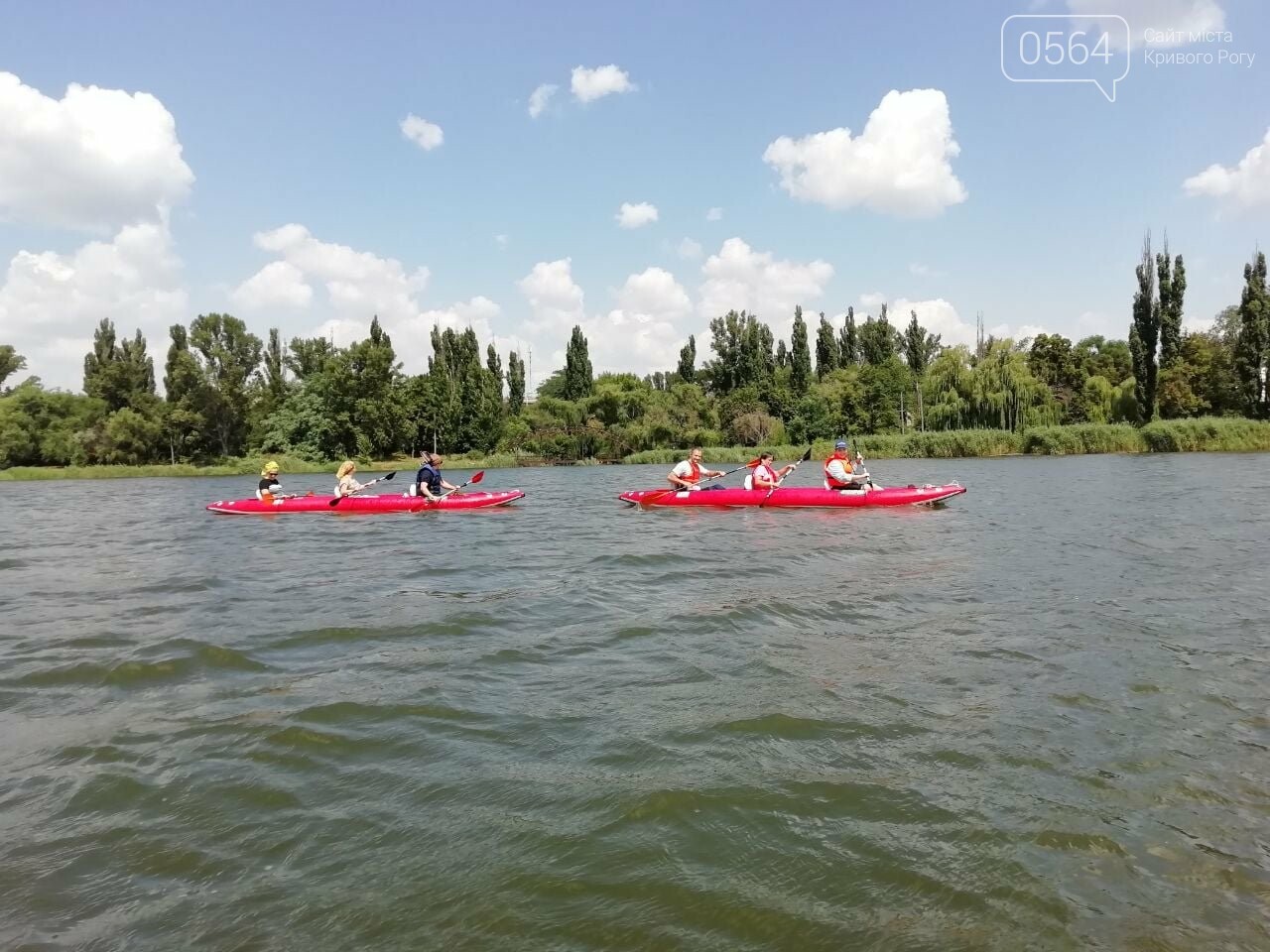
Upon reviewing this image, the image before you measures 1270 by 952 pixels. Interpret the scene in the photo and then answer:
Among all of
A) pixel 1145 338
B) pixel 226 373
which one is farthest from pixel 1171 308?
pixel 226 373

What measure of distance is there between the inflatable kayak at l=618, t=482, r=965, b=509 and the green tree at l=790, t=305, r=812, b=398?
43741 millimetres

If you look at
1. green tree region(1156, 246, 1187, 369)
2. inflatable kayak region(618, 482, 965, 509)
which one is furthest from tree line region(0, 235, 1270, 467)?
inflatable kayak region(618, 482, 965, 509)

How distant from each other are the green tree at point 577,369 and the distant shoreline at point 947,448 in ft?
40.0

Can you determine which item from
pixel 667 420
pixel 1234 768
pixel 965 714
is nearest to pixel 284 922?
pixel 965 714

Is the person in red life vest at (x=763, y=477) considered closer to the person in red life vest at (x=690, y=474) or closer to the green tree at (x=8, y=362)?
the person in red life vest at (x=690, y=474)

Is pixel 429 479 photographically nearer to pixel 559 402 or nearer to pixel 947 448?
pixel 947 448

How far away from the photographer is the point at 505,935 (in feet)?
8.88

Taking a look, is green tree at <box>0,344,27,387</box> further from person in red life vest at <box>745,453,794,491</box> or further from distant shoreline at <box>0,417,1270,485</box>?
person in red life vest at <box>745,453,794,491</box>

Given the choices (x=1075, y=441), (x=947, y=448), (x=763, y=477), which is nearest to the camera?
(x=763, y=477)

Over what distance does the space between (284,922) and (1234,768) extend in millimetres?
4349

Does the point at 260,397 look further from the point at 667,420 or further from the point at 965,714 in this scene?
the point at 965,714

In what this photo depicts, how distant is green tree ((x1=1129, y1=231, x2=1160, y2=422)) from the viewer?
4306 cm

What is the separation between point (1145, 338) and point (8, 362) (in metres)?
82.0

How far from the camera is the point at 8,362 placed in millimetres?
62500
